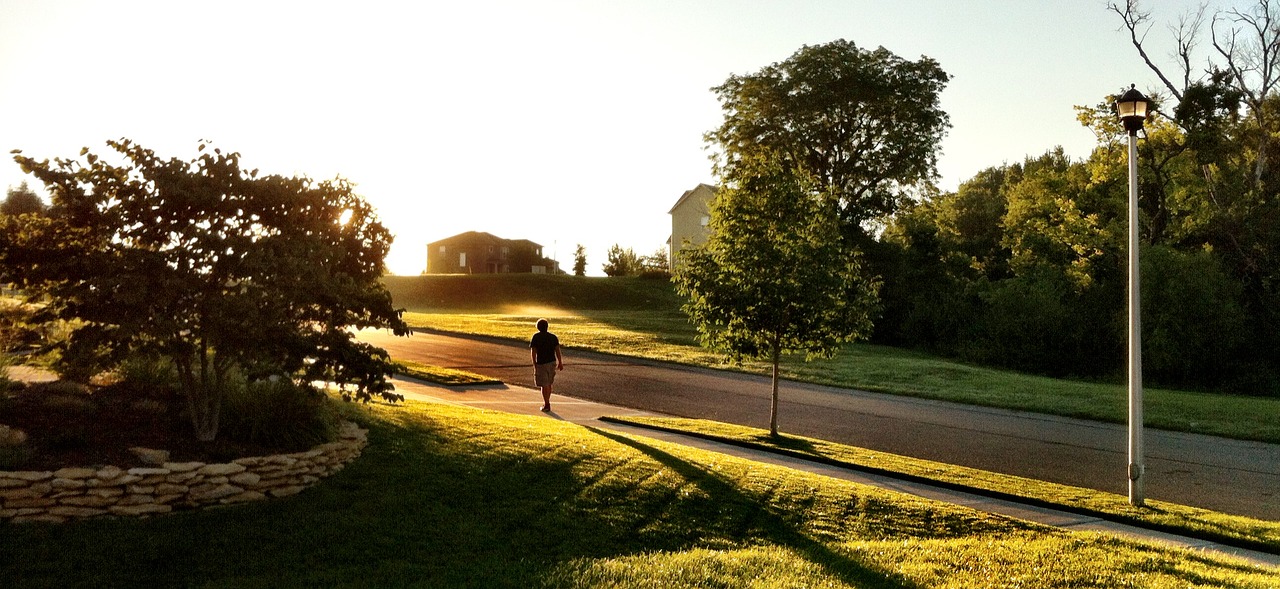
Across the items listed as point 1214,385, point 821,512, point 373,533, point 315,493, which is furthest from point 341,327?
point 1214,385

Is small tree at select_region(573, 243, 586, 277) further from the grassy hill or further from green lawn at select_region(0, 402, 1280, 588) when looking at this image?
green lawn at select_region(0, 402, 1280, 588)

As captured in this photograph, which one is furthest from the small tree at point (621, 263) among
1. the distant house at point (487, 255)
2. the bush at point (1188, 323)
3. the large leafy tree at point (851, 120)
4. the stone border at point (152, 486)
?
the stone border at point (152, 486)

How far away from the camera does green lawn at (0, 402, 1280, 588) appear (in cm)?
687

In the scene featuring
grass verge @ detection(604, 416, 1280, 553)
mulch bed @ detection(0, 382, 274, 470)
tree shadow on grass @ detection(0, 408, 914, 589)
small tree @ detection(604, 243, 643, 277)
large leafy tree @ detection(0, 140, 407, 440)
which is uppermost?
small tree @ detection(604, 243, 643, 277)

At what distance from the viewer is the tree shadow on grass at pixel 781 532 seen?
282 inches

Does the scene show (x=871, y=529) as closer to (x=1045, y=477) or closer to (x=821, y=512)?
(x=821, y=512)

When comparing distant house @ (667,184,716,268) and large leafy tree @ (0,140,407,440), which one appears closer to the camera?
large leafy tree @ (0,140,407,440)

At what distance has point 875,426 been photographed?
17.3m

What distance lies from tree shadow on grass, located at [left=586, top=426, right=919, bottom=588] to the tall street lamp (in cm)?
502

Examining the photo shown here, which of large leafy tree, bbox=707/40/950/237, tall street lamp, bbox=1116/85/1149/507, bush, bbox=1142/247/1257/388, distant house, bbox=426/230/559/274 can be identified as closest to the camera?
tall street lamp, bbox=1116/85/1149/507

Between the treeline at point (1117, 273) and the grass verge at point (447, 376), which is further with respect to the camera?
the treeline at point (1117, 273)

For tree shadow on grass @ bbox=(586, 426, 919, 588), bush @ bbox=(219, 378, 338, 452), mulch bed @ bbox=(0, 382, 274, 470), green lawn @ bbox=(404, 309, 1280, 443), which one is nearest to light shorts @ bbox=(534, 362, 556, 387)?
tree shadow on grass @ bbox=(586, 426, 919, 588)

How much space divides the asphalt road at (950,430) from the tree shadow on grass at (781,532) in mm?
5391

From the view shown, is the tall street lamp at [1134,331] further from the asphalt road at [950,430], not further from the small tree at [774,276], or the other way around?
the small tree at [774,276]
